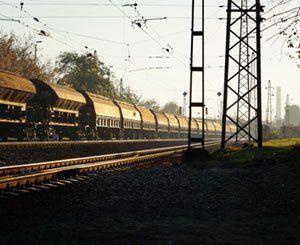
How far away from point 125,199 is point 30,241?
3.66 m

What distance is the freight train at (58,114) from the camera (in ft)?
93.5

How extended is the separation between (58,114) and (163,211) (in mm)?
27438

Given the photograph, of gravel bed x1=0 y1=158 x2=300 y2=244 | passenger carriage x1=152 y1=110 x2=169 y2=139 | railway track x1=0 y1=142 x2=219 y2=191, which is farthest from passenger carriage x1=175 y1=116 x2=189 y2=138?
gravel bed x1=0 y1=158 x2=300 y2=244

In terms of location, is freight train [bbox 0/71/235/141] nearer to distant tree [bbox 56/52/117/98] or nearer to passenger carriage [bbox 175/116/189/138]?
passenger carriage [bbox 175/116/189/138]

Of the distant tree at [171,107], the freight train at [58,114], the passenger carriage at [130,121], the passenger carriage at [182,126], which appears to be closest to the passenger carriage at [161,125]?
the freight train at [58,114]

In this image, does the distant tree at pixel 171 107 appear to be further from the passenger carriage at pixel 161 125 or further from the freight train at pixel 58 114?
the freight train at pixel 58 114

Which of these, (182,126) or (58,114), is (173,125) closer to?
(182,126)

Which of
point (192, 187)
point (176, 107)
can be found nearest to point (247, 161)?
point (192, 187)

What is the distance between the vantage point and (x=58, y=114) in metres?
34.9

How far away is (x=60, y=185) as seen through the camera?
11.7 metres

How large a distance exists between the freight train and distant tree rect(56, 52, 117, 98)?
35.6 meters

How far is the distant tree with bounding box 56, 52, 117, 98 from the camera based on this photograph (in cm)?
9319

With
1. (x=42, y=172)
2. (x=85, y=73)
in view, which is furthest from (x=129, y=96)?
(x=42, y=172)

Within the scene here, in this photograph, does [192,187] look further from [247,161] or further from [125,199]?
[247,161]
